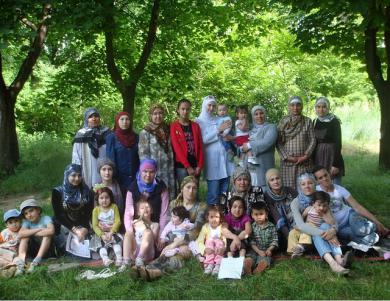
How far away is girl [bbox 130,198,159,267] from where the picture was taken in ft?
16.1

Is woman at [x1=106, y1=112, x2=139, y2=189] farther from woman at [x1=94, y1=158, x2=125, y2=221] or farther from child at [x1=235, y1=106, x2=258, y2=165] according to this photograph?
child at [x1=235, y1=106, x2=258, y2=165]

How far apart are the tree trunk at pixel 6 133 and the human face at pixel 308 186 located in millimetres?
7656

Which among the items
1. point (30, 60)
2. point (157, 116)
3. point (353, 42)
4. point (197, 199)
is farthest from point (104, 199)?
point (353, 42)

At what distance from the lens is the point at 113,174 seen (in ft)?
18.0

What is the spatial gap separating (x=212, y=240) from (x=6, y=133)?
24.0ft

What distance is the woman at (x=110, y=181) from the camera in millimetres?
5414

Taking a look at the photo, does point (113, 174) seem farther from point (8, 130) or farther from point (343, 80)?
point (343, 80)

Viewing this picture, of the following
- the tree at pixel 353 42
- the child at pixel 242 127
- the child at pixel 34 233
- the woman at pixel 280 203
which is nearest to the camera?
the child at pixel 34 233

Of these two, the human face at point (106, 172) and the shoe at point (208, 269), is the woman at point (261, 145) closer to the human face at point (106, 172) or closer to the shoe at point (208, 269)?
the shoe at point (208, 269)

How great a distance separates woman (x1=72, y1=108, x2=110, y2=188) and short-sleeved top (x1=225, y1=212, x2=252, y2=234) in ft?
5.95

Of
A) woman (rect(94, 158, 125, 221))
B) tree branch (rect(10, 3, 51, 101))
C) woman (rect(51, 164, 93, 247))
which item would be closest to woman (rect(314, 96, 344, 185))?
woman (rect(94, 158, 125, 221))

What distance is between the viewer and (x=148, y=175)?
530 cm

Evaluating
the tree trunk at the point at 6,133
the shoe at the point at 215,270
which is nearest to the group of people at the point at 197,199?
the shoe at the point at 215,270

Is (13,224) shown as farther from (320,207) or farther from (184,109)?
(320,207)
